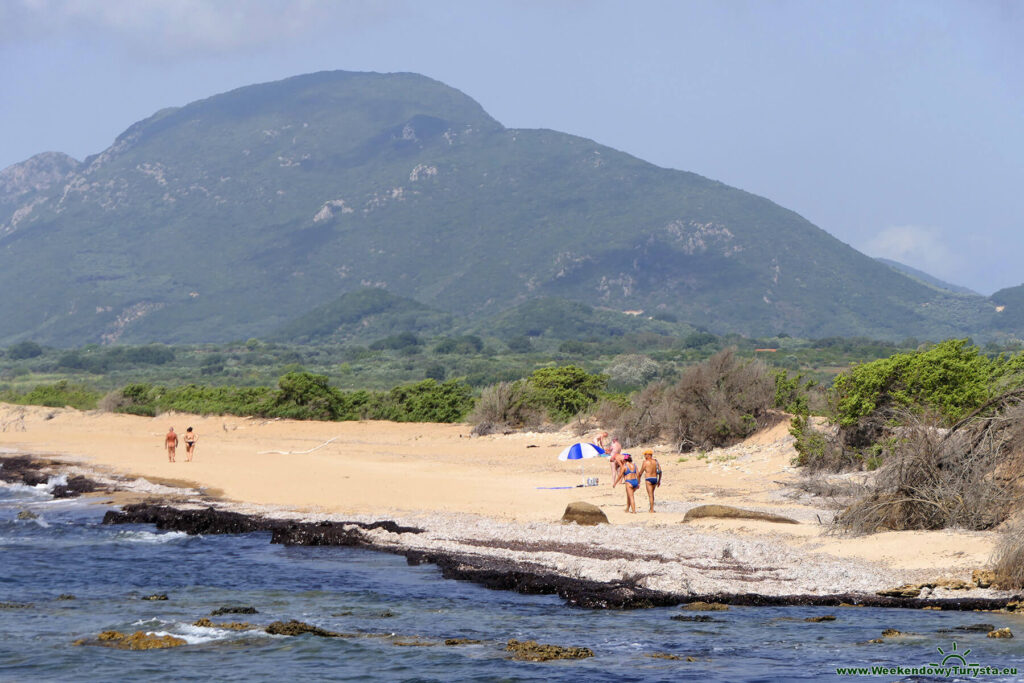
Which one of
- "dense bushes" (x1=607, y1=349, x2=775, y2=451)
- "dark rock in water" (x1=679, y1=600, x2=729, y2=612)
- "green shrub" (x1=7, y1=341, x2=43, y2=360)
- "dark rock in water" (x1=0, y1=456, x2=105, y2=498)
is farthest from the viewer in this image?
"green shrub" (x1=7, y1=341, x2=43, y2=360)

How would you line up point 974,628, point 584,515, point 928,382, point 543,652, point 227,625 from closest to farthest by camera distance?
point 543,652, point 974,628, point 227,625, point 584,515, point 928,382

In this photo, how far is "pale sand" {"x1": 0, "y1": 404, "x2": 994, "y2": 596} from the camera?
14359 mm

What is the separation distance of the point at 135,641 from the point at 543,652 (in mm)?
4159

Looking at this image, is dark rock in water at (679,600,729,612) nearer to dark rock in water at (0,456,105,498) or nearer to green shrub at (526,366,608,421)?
dark rock in water at (0,456,105,498)

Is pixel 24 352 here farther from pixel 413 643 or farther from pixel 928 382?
pixel 413 643

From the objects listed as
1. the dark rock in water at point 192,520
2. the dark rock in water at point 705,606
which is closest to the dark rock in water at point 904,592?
the dark rock in water at point 705,606

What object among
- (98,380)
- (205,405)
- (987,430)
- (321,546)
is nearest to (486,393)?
(205,405)

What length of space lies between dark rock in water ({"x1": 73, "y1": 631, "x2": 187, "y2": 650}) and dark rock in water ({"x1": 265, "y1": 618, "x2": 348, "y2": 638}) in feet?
2.98

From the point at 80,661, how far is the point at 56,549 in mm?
7363

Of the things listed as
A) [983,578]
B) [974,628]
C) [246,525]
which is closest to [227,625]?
[246,525]

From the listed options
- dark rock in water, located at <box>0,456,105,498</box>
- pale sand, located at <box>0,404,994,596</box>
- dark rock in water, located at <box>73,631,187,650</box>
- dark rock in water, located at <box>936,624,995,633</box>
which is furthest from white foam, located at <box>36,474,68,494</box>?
dark rock in water, located at <box>936,624,995,633</box>

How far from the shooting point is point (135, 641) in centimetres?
1177

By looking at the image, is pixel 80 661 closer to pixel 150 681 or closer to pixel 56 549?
pixel 150 681

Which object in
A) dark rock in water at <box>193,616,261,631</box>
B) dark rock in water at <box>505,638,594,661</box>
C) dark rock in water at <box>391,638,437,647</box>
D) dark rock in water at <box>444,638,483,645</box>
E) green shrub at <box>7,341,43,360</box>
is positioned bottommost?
dark rock in water at <box>193,616,261,631</box>
